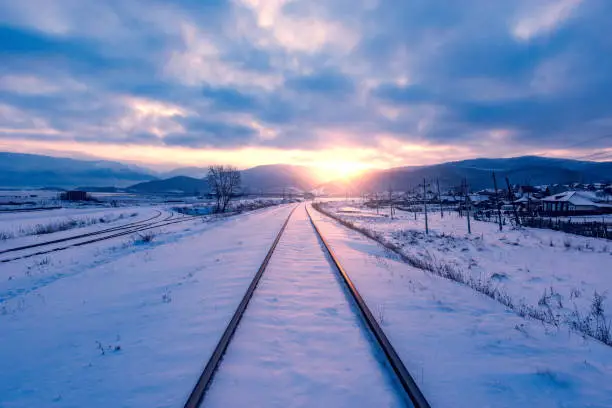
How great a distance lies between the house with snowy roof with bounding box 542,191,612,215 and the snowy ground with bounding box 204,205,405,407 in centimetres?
6347

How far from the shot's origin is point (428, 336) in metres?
4.82

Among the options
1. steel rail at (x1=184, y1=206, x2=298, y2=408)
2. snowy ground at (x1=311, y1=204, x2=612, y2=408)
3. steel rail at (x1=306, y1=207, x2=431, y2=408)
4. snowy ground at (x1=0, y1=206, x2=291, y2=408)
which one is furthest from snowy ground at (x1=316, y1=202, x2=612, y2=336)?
snowy ground at (x1=0, y1=206, x2=291, y2=408)

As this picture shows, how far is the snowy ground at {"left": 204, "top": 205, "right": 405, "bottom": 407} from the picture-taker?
3262 mm

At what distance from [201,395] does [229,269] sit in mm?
6589

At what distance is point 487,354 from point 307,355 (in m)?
2.54

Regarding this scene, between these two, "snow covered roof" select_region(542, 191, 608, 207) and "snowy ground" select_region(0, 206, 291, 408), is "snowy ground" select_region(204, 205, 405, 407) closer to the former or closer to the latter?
"snowy ground" select_region(0, 206, 291, 408)

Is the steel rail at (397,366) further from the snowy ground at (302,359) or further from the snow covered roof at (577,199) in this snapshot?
the snow covered roof at (577,199)

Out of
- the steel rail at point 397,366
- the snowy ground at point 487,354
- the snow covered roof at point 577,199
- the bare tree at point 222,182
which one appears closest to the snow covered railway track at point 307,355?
the steel rail at point 397,366

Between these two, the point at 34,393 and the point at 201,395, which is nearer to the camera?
the point at 201,395

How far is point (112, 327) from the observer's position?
5.48 metres

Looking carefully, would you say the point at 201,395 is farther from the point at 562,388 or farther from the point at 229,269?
the point at 229,269

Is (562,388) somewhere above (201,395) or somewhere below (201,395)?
below

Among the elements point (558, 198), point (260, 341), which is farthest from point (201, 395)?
point (558, 198)

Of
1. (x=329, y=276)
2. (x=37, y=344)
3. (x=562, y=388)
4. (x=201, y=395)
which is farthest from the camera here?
(x=329, y=276)
